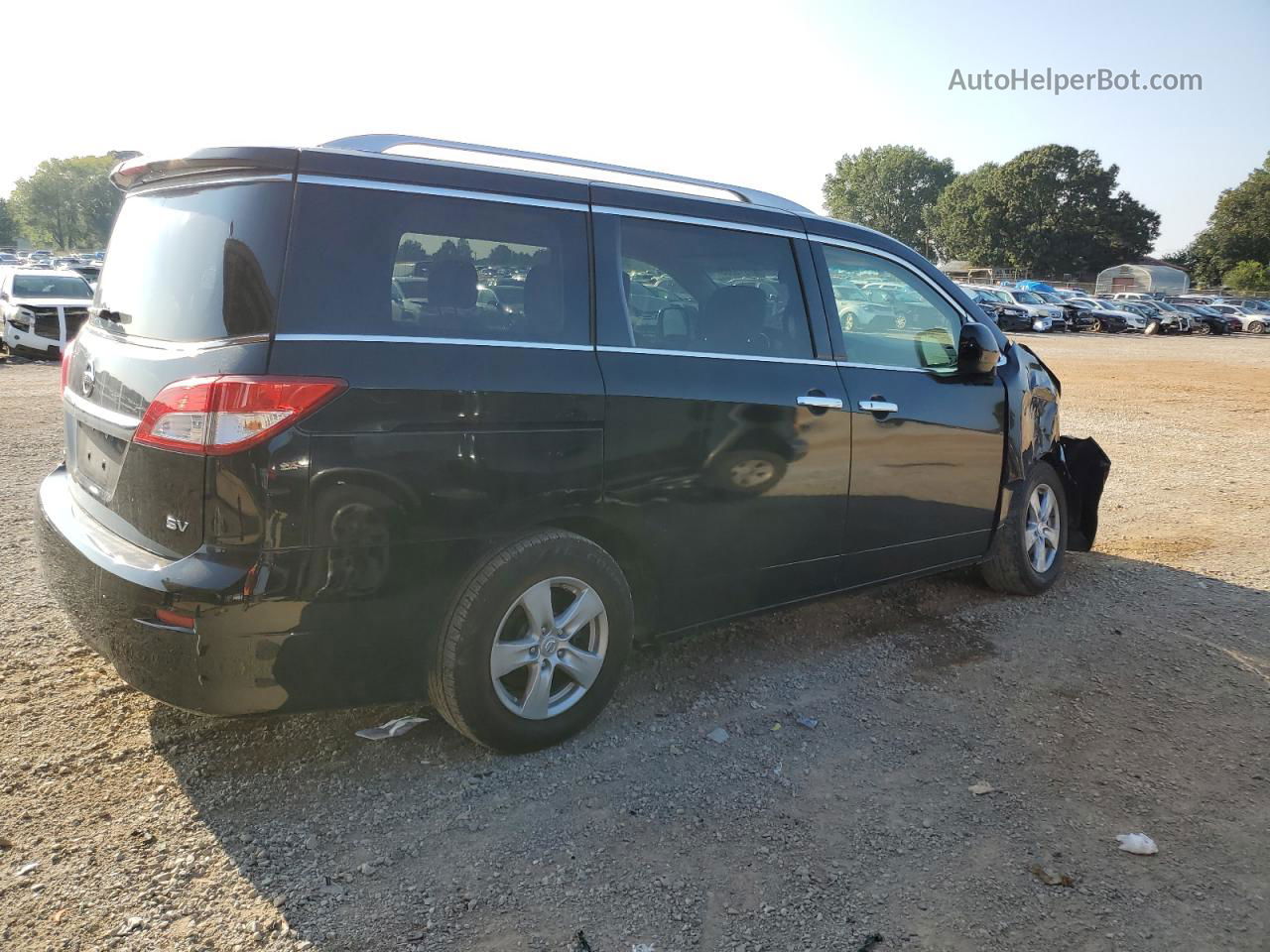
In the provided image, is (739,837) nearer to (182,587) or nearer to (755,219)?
(182,587)

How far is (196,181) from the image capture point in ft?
10.4

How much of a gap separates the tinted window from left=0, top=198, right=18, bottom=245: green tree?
491 ft

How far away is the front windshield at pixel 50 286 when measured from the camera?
1873 cm

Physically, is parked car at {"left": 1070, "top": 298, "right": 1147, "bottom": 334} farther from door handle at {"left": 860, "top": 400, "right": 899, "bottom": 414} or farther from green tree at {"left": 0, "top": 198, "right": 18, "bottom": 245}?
green tree at {"left": 0, "top": 198, "right": 18, "bottom": 245}

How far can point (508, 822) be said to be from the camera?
309 cm

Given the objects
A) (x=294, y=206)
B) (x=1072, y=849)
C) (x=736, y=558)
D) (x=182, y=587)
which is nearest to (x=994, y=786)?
(x=1072, y=849)

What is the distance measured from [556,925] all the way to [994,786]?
1.62 metres

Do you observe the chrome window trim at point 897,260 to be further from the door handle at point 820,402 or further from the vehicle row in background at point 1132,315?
the vehicle row in background at point 1132,315

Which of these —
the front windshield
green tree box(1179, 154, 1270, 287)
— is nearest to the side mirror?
the front windshield

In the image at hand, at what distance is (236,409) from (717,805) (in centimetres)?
189

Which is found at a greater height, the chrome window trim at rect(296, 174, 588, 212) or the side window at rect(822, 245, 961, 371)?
the chrome window trim at rect(296, 174, 588, 212)

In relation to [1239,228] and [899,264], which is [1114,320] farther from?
[1239,228]

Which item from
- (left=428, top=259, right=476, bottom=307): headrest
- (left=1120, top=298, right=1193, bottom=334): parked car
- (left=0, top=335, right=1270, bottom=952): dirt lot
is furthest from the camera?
(left=1120, top=298, right=1193, bottom=334): parked car

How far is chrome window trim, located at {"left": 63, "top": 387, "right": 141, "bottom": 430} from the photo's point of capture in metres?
3.02
